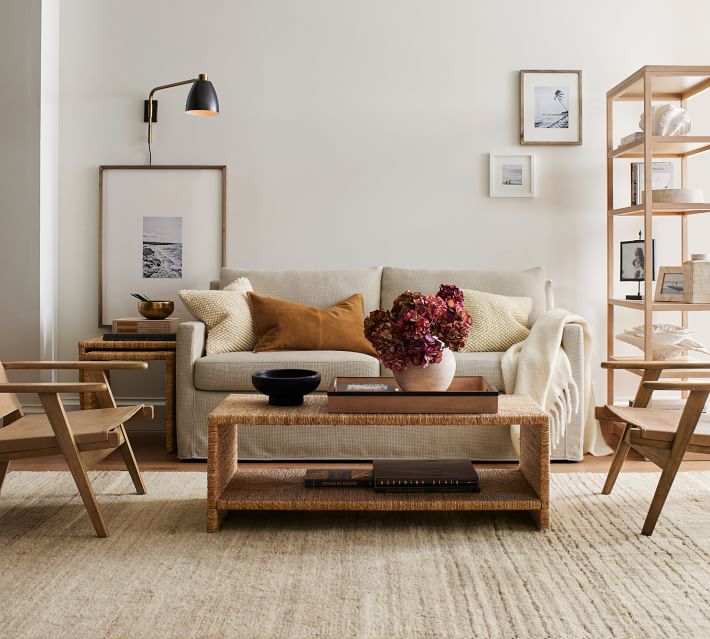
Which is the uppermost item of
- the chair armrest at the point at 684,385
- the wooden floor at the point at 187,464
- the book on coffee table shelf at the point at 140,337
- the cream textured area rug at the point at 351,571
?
the book on coffee table shelf at the point at 140,337

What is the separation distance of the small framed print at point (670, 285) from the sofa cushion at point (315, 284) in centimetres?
151

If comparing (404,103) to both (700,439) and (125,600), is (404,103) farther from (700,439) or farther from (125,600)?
(125,600)

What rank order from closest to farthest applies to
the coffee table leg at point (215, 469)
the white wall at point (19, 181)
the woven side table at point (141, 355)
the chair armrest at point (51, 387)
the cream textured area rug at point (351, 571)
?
the cream textured area rug at point (351, 571)
the chair armrest at point (51, 387)
the coffee table leg at point (215, 469)
the woven side table at point (141, 355)
the white wall at point (19, 181)

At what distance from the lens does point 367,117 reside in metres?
4.29

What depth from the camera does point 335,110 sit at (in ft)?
14.1

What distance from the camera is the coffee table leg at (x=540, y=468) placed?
2359mm

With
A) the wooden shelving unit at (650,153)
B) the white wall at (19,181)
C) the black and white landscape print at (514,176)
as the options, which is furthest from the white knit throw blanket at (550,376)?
the white wall at (19,181)

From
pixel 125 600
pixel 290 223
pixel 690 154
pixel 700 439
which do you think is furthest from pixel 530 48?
pixel 125 600

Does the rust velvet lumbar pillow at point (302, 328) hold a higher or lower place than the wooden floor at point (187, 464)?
higher

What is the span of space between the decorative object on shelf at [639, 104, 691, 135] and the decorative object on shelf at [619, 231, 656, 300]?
596mm

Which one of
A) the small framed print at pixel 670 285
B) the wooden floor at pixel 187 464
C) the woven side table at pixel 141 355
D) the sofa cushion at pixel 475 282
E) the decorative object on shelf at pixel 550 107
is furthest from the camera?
the decorative object on shelf at pixel 550 107

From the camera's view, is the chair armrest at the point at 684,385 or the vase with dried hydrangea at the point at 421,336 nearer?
the chair armrest at the point at 684,385

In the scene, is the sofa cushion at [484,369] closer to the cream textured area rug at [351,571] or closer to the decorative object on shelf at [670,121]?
the cream textured area rug at [351,571]

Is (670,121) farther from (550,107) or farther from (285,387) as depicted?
(285,387)
